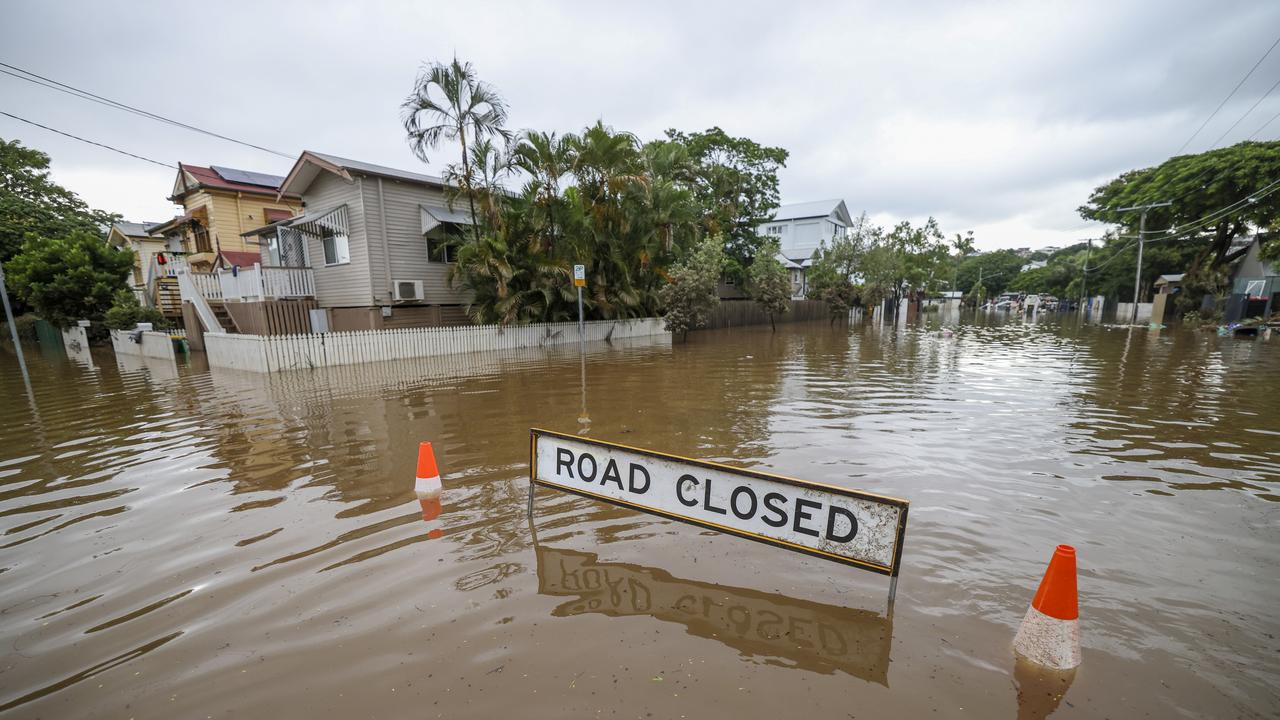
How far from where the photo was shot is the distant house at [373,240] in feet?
56.7

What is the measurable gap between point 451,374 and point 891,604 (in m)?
10.8

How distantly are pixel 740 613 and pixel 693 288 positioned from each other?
683 inches

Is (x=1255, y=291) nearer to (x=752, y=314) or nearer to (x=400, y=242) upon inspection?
(x=752, y=314)

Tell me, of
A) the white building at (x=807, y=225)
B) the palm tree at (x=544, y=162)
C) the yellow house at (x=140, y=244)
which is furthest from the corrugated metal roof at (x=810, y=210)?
the yellow house at (x=140, y=244)

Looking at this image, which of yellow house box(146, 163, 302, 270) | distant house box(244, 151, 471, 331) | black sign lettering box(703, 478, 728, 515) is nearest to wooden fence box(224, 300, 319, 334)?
distant house box(244, 151, 471, 331)

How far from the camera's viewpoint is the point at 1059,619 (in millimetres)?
2453

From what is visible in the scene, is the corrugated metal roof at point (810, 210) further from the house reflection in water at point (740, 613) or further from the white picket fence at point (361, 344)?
the house reflection in water at point (740, 613)

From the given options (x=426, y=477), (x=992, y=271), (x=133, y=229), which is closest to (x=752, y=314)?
(x=426, y=477)

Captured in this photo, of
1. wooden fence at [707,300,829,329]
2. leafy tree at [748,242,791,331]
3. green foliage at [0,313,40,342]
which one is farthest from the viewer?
wooden fence at [707,300,829,329]

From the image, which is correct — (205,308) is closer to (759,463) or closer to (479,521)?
(479,521)

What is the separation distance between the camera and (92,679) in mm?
2453

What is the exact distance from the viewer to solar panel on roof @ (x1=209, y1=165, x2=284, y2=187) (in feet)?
79.8

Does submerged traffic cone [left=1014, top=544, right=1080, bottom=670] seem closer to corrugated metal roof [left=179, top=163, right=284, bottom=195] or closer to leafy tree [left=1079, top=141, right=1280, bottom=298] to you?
corrugated metal roof [left=179, top=163, right=284, bottom=195]

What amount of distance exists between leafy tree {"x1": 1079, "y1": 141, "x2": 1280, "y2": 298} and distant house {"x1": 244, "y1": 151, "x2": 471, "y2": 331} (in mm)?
36886
